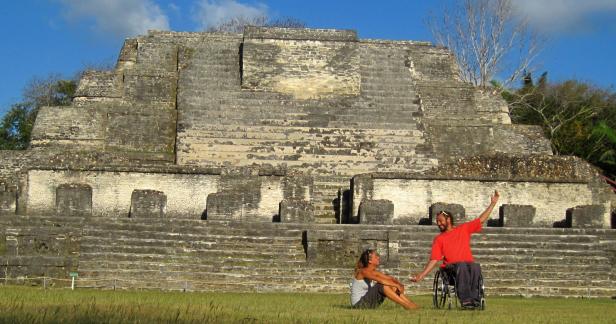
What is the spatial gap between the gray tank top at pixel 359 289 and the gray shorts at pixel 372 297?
10 cm

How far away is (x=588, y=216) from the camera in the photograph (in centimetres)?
1934

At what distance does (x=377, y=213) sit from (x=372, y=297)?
9.25m

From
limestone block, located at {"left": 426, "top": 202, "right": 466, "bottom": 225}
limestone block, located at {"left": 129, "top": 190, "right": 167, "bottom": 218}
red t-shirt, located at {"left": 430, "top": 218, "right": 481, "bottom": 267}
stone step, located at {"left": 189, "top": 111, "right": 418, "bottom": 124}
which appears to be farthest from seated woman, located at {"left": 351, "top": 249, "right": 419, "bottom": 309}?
stone step, located at {"left": 189, "top": 111, "right": 418, "bottom": 124}

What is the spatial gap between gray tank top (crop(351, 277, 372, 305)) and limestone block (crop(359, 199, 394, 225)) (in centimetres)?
894

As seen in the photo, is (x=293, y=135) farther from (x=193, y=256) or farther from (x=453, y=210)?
(x=193, y=256)

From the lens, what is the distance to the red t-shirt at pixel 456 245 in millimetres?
9688

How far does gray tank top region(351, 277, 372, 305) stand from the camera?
32.0ft

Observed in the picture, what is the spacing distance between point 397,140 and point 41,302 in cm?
1518

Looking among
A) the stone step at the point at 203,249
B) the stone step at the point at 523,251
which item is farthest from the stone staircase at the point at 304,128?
the stone step at the point at 203,249

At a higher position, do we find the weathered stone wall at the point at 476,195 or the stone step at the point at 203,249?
the weathered stone wall at the point at 476,195

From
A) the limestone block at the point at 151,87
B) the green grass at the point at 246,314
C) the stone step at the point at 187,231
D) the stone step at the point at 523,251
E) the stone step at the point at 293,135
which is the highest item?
the limestone block at the point at 151,87

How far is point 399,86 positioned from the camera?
83.3 feet

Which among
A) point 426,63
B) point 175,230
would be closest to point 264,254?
point 175,230

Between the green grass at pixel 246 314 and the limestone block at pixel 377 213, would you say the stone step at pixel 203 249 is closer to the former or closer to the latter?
the limestone block at pixel 377 213
